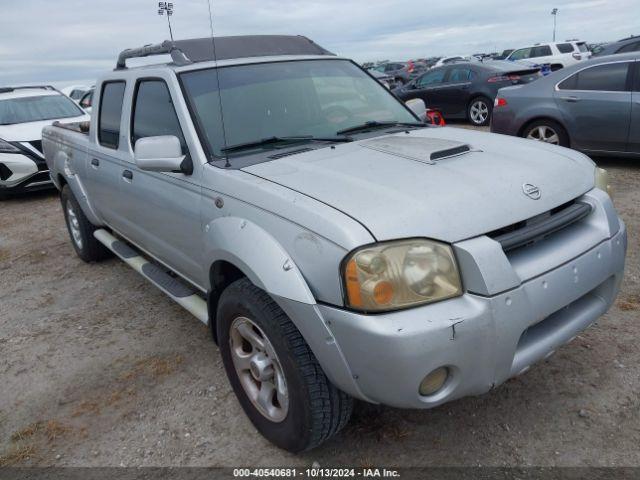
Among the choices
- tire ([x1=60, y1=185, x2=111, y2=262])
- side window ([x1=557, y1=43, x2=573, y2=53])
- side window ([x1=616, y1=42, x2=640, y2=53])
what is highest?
side window ([x1=557, y1=43, x2=573, y2=53])

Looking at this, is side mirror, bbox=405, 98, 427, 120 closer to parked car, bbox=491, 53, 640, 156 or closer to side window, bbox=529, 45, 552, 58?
parked car, bbox=491, 53, 640, 156

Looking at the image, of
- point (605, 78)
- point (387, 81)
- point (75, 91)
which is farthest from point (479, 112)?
point (75, 91)

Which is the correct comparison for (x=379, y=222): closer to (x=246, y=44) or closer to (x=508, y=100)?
(x=246, y=44)

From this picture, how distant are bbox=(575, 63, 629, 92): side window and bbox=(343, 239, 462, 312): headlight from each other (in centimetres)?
631

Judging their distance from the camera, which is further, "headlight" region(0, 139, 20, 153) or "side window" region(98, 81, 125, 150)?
"headlight" region(0, 139, 20, 153)

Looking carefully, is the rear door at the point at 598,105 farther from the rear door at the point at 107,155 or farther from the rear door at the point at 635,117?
the rear door at the point at 107,155

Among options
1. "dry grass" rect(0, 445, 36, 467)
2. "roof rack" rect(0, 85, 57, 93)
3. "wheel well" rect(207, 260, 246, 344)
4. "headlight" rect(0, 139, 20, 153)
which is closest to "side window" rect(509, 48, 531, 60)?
"roof rack" rect(0, 85, 57, 93)

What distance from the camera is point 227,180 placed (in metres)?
2.64

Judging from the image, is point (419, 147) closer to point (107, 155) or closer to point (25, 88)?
point (107, 155)

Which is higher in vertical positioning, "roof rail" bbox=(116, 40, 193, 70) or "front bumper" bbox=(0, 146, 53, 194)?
"roof rail" bbox=(116, 40, 193, 70)

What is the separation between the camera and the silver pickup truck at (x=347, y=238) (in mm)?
2027

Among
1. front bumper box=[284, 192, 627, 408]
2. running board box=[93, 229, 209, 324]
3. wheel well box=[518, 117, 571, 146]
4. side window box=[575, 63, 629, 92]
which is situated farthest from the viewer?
wheel well box=[518, 117, 571, 146]

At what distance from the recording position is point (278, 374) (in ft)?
8.08

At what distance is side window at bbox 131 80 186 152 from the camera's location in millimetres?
3234
